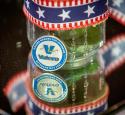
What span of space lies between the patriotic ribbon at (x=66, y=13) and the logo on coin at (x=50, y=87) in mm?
127

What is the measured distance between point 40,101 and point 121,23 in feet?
0.96

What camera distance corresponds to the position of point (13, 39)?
3.49 feet

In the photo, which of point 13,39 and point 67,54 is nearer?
point 67,54

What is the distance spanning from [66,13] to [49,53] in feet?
0.34

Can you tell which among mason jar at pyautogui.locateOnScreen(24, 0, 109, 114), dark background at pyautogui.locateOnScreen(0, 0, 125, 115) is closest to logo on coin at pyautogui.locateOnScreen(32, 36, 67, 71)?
mason jar at pyautogui.locateOnScreen(24, 0, 109, 114)

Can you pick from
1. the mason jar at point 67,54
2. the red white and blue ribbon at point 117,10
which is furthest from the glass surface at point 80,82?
the red white and blue ribbon at point 117,10

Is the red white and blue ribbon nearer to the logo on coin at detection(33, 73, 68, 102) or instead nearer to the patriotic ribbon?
the patriotic ribbon

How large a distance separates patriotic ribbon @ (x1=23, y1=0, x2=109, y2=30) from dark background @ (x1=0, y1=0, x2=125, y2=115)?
0.11 m

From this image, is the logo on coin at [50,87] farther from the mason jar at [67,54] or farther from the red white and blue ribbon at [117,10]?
the red white and blue ribbon at [117,10]

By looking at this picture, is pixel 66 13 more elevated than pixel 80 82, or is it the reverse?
pixel 66 13

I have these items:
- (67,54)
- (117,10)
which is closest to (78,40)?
(67,54)

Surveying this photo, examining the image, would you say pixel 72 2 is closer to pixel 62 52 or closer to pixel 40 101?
pixel 62 52

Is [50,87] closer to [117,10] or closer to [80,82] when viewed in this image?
[80,82]

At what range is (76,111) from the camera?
101cm
